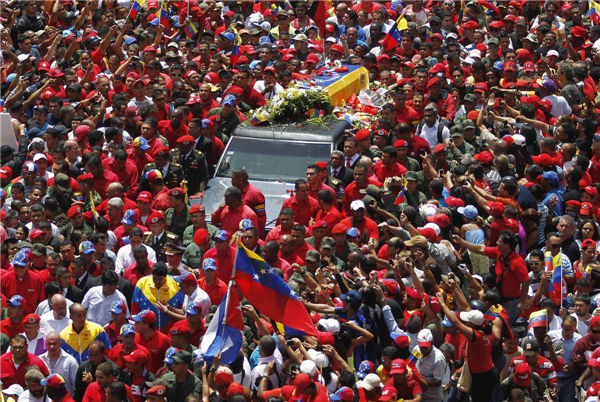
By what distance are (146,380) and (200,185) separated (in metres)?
4.62

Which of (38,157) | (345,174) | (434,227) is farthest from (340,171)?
(38,157)

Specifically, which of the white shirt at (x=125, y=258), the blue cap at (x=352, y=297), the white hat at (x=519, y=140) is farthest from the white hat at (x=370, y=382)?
the white hat at (x=519, y=140)

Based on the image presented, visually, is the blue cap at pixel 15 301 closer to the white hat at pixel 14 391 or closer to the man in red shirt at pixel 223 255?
the white hat at pixel 14 391

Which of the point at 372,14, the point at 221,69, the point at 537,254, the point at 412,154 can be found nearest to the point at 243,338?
the point at 537,254

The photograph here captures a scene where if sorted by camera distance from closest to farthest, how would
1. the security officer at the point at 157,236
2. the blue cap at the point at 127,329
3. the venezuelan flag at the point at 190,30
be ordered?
1. the blue cap at the point at 127,329
2. the security officer at the point at 157,236
3. the venezuelan flag at the point at 190,30

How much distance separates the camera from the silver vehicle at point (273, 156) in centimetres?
1496

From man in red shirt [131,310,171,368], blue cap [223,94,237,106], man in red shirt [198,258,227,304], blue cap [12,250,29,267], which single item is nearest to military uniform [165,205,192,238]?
man in red shirt [198,258,227,304]

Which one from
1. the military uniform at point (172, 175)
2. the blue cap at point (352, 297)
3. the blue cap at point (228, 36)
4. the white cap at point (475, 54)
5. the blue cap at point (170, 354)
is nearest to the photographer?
the blue cap at point (170, 354)

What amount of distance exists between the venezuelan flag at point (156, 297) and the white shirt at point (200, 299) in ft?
0.55

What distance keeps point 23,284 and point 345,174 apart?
4.77m

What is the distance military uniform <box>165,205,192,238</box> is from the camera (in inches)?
559

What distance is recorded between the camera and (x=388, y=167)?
15219 millimetres

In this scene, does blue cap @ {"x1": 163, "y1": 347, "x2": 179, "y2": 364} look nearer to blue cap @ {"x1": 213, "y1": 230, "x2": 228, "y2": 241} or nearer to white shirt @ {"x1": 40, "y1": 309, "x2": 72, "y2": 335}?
white shirt @ {"x1": 40, "y1": 309, "x2": 72, "y2": 335}

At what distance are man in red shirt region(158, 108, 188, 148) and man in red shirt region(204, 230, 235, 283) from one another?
3.74 m
